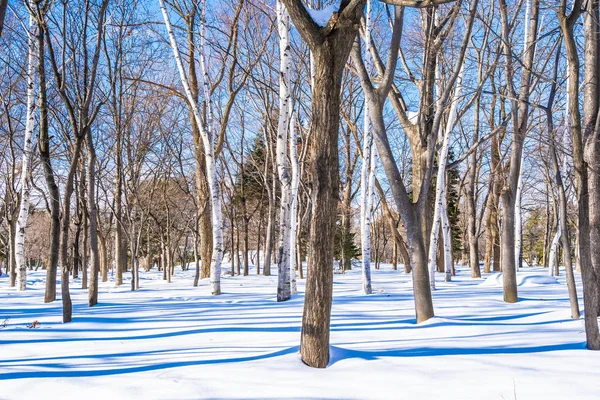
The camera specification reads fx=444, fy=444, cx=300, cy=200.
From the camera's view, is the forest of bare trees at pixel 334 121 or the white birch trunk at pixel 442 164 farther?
the white birch trunk at pixel 442 164

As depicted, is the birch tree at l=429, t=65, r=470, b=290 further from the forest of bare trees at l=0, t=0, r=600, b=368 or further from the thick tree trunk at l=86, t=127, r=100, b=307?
the thick tree trunk at l=86, t=127, r=100, b=307

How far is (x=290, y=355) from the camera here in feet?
13.4

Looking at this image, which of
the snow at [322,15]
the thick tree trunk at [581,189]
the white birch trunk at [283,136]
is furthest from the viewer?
the white birch trunk at [283,136]

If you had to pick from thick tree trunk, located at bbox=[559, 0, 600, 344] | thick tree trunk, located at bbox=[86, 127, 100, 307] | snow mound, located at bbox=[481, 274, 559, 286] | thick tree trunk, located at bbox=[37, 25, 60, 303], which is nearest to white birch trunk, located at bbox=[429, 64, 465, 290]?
snow mound, located at bbox=[481, 274, 559, 286]

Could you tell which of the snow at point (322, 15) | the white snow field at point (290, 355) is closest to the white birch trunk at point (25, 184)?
the white snow field at point (290, 355)

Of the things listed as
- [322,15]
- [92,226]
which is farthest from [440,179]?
[92,226]

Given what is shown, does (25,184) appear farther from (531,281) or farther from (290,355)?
(531,281)

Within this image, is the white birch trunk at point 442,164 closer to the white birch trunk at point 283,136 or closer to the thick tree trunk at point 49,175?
the white birch trunk at point 283,136

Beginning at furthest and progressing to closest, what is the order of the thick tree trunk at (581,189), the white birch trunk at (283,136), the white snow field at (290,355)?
the white birch trunk at (283,136) < the thick tree trunk at (581,189) < the white snow field at (290,355)

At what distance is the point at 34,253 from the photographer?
4444 centimetres

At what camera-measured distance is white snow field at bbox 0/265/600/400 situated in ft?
10.7

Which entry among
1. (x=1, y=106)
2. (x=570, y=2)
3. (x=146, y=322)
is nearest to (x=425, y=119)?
(x=570, y=2)

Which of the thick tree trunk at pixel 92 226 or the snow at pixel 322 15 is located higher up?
the snow at pixel 322 15

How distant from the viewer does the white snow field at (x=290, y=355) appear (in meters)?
3.26
